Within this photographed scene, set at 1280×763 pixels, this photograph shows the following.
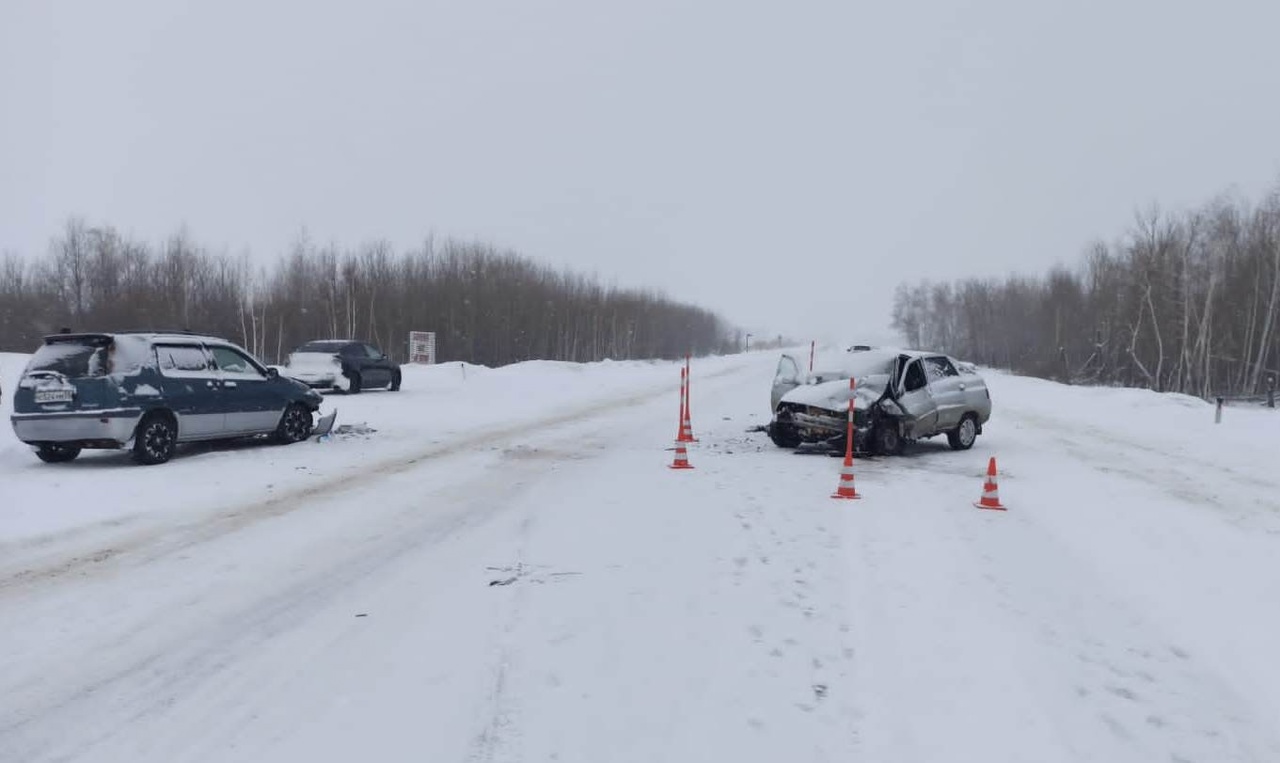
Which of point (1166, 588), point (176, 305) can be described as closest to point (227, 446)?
point (1166, 588)

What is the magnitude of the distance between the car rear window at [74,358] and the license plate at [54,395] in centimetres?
22

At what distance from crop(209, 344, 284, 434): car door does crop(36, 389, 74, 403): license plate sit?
2092 millimetres

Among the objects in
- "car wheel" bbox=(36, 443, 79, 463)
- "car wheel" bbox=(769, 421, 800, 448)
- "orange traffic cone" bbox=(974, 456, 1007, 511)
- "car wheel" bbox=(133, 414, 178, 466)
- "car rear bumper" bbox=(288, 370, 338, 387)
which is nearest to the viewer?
"orange traffic cone" bbox=(974, 456, 1007, 511)

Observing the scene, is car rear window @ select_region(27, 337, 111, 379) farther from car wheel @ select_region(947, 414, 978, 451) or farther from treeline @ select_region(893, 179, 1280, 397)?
treeline @ select_region(893, 179, 1280, 397)

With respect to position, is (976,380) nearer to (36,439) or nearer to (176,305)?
(36,439)

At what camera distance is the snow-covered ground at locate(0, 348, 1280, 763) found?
3557 mm

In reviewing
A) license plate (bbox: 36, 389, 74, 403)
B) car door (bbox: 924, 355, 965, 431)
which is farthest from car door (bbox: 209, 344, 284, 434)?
car door (bbox: 924, 355, 965, 431)

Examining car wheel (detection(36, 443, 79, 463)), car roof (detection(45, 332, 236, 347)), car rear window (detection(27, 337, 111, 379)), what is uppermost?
car roof (detection(45, 332, 236, 347))

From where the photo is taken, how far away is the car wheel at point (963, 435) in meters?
14.1

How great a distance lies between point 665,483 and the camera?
9805 millimetres

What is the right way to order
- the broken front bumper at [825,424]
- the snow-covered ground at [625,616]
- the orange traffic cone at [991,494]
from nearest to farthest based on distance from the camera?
1. the snow-covered ground at [625,616]
2. the orange traffic cone at [991,494]
3. the broken front bumper at [825,424]

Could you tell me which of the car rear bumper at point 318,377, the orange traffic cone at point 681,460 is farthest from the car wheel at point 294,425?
the car rear bumper at point 318,377

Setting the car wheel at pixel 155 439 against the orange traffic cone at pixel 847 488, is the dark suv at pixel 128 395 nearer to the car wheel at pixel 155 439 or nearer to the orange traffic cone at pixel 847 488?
the car wheel at pixel 155 439

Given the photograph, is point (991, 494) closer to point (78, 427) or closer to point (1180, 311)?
point (78, 427)
